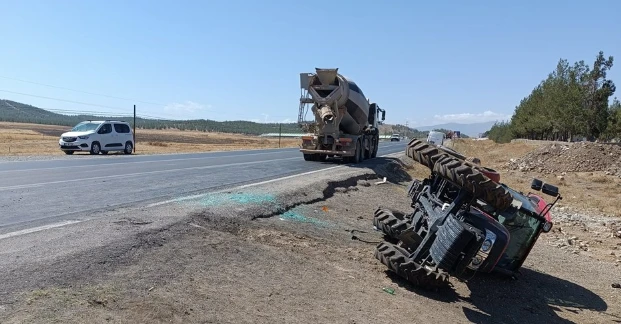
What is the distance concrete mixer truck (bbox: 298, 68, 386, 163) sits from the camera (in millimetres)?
22188

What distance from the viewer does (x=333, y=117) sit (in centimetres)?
2258

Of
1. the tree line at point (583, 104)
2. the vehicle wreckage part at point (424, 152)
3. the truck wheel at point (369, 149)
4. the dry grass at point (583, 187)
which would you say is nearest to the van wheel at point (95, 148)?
the truck wheel at point (369, 149)

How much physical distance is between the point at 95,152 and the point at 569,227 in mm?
22628

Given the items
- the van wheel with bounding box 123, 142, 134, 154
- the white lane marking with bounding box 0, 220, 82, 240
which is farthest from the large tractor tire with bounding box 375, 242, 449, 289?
the van wheel with bounding box 123, 142, 134, 154

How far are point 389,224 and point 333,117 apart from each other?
14.1 meters

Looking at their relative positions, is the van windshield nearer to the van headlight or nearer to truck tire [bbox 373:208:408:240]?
truck tire [bbox 373:208:408:240]

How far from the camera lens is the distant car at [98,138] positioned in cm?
2628

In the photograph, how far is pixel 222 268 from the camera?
225 inches

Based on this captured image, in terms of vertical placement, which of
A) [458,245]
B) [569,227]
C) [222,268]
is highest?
[458,245]

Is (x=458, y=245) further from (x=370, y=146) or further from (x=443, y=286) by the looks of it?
(x=370, y=146)

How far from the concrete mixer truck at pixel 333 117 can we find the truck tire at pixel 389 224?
13.1 metres

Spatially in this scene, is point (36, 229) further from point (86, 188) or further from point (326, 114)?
point (326, 114)

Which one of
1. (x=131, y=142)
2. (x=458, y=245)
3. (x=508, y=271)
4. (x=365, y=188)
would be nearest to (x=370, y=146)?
(x=365, y=188)

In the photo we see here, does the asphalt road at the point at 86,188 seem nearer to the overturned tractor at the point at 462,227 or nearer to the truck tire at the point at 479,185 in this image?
the overturned tractor at the point at 462,227
